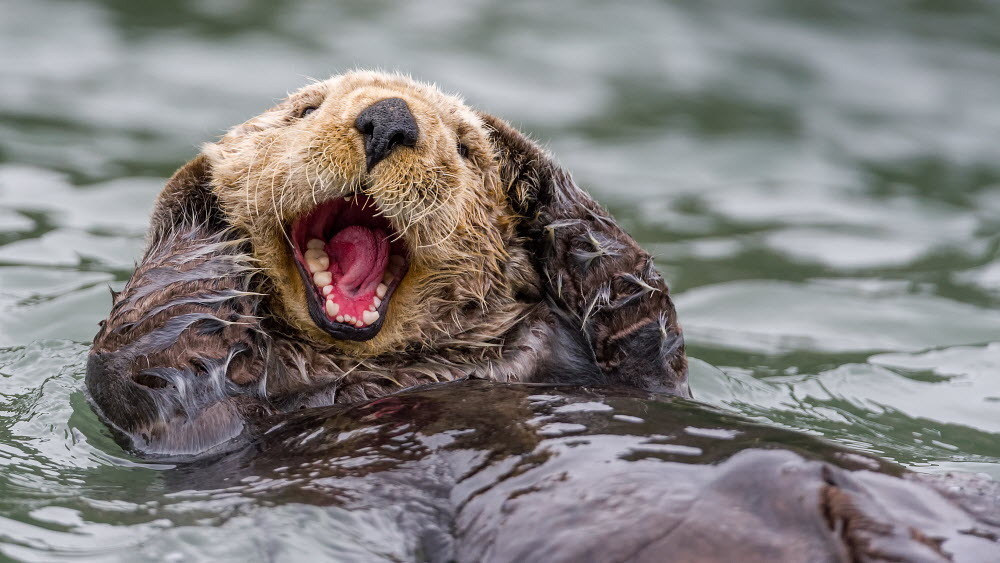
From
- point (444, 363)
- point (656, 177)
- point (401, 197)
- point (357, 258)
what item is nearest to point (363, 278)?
point (357, 258)

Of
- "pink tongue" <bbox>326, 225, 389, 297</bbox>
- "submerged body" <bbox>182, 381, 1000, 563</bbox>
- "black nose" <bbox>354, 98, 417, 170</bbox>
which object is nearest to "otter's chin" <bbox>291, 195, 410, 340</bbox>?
"pink tongue" <bbox>326, 225, 389, 297</bbox>

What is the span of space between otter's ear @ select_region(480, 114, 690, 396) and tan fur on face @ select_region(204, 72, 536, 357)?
10 cm

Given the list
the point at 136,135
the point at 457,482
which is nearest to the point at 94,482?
the point at 457,482

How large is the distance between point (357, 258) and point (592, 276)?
86 centimetres

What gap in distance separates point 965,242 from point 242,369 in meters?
5.31

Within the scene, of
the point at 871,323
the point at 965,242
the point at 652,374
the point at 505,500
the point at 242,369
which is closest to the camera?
the point at 505,500

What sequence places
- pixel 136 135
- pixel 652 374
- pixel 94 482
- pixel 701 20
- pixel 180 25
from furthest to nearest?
pixel 701 20
pixel 180 25
pixel 136 135
pixel 652 374
pixel 94 482

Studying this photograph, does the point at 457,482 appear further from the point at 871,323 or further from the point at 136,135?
the point at 136,135

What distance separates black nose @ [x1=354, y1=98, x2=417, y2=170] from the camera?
318 cm

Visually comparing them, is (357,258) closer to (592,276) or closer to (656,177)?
(592,276)

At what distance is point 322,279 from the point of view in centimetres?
336

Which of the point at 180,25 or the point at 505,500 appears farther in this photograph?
the point at 180,25

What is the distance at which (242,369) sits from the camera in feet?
11.2

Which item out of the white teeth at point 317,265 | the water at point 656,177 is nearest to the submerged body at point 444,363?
the white teeth at point 317,265
